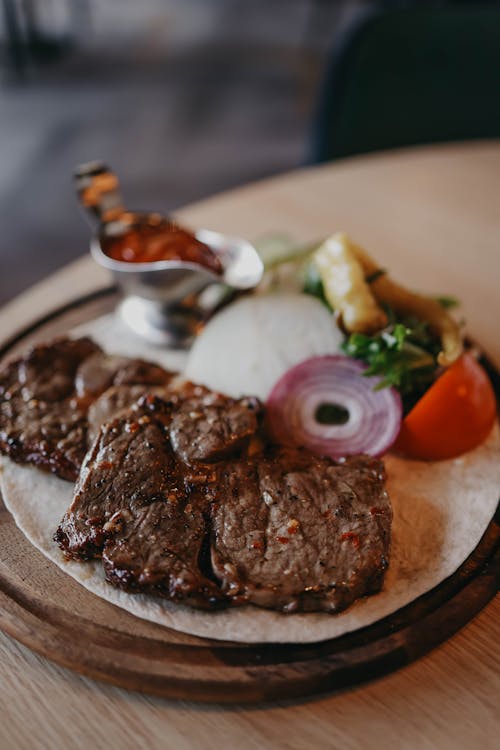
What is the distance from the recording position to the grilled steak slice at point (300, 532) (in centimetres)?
153

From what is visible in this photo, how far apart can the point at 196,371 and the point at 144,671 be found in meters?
1.03

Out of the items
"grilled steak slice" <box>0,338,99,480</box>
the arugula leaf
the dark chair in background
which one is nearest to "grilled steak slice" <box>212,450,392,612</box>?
the arugula leaf

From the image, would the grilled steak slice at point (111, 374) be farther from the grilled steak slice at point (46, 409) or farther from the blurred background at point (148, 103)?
the blurred background at point (148, 103)

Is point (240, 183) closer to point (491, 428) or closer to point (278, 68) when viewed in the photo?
point (278, 68)

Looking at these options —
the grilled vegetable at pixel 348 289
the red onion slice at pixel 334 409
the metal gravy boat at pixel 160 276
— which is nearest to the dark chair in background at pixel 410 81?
the metal gravy boat at pixel 160 276

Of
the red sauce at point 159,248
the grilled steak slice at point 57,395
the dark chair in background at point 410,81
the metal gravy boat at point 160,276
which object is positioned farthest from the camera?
the dark chair in background at point 410,81

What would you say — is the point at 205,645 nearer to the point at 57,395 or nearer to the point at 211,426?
the point at 211,426

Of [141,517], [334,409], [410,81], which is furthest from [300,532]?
[410,81]

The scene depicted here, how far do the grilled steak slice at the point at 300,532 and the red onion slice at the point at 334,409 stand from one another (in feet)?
0.57

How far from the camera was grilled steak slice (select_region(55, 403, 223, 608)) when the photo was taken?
155 centimetres

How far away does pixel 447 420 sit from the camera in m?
1.96

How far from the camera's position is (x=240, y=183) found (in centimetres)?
599

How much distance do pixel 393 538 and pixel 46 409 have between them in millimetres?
1048

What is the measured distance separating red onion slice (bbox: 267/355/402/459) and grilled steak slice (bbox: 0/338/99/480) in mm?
583
